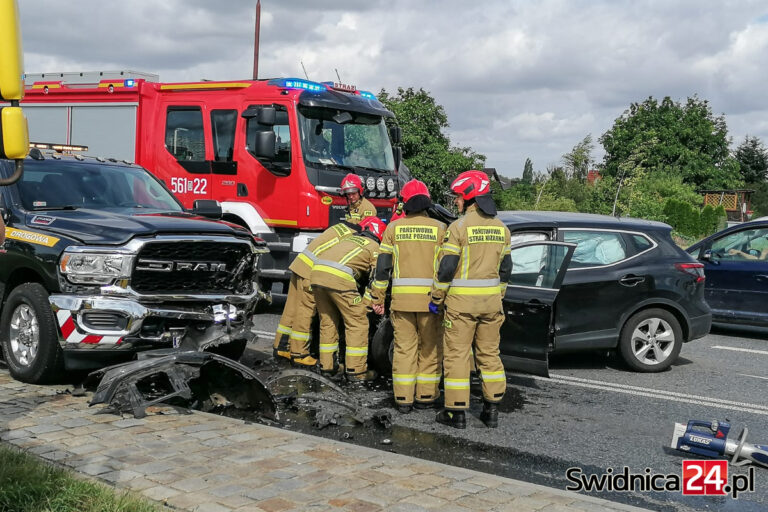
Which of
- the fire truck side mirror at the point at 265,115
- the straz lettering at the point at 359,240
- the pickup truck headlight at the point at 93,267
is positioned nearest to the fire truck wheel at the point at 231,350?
the straz lettering at the point at 359,240

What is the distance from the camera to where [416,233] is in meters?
6.75

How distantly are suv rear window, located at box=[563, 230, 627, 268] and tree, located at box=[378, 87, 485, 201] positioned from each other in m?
25.3

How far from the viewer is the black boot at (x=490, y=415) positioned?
6.27m

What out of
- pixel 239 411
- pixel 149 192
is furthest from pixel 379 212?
pixel 239 411

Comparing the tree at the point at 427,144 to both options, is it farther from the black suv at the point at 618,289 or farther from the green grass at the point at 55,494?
the green grass at the point at 55,494

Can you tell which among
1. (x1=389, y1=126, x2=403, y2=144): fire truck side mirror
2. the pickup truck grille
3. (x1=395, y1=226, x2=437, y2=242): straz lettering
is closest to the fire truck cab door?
(x1=389, y1=126, x2=403, y2=144): fire truck side mirror

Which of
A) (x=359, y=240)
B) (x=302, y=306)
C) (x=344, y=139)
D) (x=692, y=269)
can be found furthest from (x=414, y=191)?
(x=344, y=139)

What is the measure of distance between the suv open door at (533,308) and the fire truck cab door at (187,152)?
577 centimetres

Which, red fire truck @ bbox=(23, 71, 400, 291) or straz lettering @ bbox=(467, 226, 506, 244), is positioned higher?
red fire truck @ bbox=(23, 71, 400, 291)

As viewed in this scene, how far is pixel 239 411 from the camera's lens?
6359mm

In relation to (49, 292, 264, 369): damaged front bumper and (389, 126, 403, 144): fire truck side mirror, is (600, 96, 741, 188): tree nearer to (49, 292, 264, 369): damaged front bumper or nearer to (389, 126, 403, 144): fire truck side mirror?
(389, 126, 403, 144): fire truck side mirror

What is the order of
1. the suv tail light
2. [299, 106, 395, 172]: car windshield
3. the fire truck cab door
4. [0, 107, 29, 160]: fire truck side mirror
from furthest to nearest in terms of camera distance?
the fire truck cab door < [299, 106, 395, 172]: car windshield < the suv tail light < [0, 107, 29, 160]: fire truck side mirror

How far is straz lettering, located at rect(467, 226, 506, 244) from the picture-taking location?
6.29m

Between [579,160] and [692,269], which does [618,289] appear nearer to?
[692,269]
